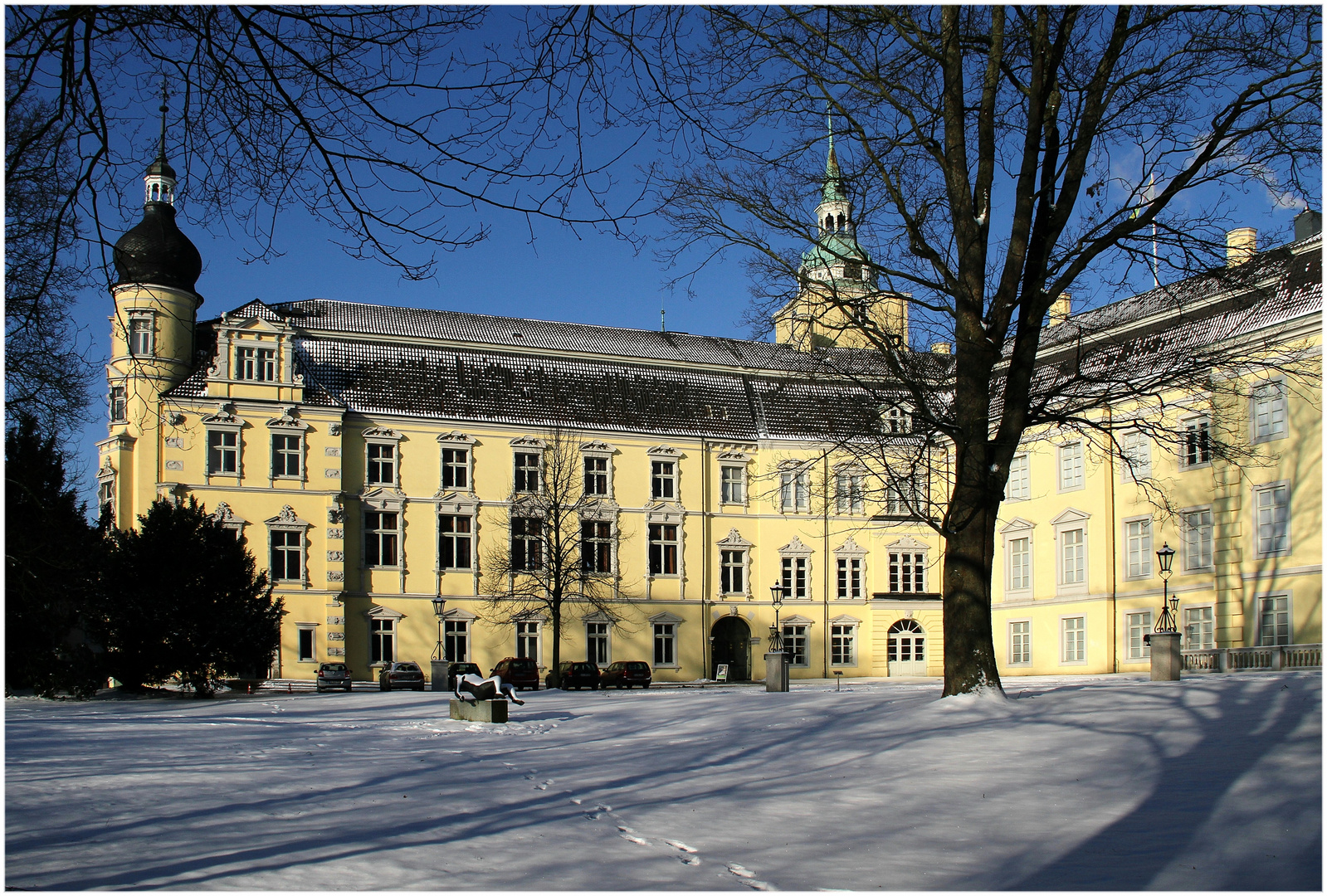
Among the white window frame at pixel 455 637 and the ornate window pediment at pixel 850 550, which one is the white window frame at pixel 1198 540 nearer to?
the ornate window pediment at pixel 850 550

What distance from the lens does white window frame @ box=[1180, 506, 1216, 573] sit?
34781 mm

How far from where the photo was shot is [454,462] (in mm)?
43594

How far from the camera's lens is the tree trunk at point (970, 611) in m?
15.7

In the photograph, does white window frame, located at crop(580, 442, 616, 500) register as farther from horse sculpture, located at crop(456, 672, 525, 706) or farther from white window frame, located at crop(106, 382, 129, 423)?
horse sculpture, located at crop(456, 672, 525, 706)

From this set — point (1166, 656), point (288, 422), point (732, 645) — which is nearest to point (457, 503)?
point (288, 422)

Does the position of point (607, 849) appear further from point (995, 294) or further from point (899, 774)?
point (995, 294)

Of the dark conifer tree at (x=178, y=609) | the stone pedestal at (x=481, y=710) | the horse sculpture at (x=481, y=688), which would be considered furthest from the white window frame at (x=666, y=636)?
the stone pedestal at (x=481, y=710)

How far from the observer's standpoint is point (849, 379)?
17.0 metres

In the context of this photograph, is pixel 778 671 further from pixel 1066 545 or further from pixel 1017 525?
pixel 1017 525

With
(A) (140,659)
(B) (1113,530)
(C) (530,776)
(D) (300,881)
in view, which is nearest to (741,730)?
(C) (530,776)

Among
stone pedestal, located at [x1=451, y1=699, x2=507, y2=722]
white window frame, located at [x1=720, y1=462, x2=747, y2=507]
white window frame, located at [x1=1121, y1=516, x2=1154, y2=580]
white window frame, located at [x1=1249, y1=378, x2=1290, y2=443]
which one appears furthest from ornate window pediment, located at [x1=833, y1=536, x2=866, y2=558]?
stone pedestal, located at [x1=451, y1=699, x2=507, y2=722]

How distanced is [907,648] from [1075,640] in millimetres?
8320

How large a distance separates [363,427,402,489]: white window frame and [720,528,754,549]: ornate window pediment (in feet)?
42.8

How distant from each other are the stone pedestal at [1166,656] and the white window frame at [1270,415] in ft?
38.2
